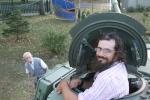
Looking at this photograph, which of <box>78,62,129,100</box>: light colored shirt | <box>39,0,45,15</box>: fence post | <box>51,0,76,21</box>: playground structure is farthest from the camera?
<box>39,0,45,15</box>: fence post

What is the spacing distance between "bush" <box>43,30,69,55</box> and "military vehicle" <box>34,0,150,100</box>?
11333 millimetres

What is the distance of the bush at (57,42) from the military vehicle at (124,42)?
1133 cm

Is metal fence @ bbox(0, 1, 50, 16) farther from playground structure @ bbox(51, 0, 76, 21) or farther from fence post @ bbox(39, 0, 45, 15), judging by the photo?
playground structure @ bbox(51, 0, 76, 21)

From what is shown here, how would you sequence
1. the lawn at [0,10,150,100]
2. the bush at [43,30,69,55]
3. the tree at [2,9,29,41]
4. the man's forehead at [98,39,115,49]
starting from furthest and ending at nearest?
the tree at [2,9,29,41] < the bush at [43,30,69,55] < the lawn at [0,10,150,100] < the man's forehead at [98,39,115,49]

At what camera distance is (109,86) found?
3584 mm

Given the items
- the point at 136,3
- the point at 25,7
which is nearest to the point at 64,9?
the point at 25,7

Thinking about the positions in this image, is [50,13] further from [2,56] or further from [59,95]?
[59,95]

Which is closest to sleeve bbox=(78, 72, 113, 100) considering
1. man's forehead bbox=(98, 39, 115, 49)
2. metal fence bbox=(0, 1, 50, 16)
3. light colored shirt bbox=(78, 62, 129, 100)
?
light colored shirt bbox=(78, 62, 129, 100)

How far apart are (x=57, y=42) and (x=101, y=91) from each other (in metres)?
12.3

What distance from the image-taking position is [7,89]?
1261 centimetres

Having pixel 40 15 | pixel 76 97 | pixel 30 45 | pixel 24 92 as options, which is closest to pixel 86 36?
pixel 76 97

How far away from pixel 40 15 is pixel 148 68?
73.4 feet

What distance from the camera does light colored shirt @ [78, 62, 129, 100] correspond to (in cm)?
359

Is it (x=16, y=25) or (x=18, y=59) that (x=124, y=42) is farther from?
(x=16, y=25)
